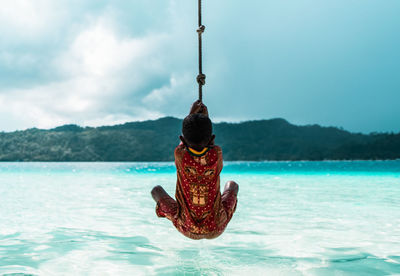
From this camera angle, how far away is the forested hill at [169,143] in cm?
12294

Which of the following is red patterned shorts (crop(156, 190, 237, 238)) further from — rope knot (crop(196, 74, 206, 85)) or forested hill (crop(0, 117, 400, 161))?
forested hill (crop(0, 117, 400, 161))

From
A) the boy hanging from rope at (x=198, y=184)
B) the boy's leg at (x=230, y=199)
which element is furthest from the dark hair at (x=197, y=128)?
the boy's leg at (x=230, y=199)

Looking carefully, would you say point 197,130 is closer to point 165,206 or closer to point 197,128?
point 197,128

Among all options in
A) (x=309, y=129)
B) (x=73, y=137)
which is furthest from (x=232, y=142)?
(x=73, y=137)

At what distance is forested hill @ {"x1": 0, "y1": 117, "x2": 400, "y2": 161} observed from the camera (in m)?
123

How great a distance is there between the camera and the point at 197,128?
291 cm

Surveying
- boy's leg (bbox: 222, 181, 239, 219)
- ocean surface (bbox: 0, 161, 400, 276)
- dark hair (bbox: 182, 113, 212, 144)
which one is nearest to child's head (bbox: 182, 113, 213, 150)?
dark hair (bbox: 182, 113, 212, 144)

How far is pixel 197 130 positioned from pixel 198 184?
54 centimetres

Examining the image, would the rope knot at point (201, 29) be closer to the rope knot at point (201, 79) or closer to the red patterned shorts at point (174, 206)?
the rope knot at point (201, 79)

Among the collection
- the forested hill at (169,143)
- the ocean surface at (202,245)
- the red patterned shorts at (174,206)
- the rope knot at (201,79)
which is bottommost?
the ocean surface at (202,245)

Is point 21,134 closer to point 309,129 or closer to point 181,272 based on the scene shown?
point 309,129

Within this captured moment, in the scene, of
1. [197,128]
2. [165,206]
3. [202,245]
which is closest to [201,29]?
[197,128]

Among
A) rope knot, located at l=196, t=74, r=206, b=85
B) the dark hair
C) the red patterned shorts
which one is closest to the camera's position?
the dark hair

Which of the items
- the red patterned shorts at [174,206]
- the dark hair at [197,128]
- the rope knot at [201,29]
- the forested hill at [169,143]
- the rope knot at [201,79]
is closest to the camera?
the dark hair at [197,128]
